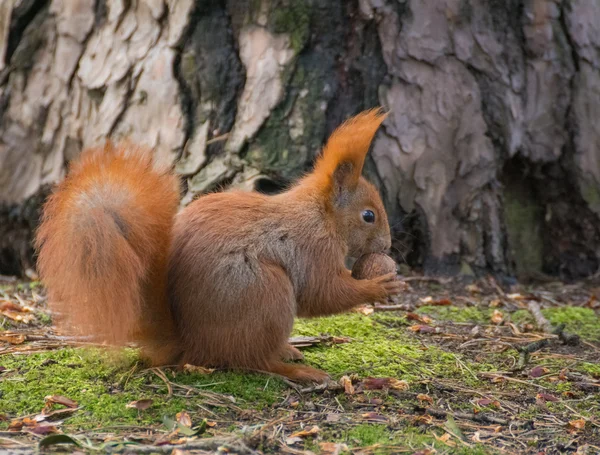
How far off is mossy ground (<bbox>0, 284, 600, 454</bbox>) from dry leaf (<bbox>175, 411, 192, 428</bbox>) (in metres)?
0.02

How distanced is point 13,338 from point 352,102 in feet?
6.06

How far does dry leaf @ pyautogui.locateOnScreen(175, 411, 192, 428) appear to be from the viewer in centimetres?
201

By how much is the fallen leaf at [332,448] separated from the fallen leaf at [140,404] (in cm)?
50

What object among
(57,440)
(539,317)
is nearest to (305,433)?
(57,440)

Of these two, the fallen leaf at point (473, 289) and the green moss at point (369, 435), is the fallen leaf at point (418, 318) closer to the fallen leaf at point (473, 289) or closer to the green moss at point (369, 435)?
the fallen leaf at point (473, 289)

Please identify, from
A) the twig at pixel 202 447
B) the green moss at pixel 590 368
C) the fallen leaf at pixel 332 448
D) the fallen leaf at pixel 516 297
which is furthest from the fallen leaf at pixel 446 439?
the fallen leaf at pixel 516 297

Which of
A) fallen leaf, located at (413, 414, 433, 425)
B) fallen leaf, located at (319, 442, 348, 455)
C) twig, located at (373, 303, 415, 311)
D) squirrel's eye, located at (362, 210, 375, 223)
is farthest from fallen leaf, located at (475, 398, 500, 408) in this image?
twig, located at (373, 303, 415, 311)

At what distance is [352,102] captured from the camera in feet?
12.3

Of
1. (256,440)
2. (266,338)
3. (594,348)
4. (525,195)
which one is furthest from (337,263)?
(525,195)

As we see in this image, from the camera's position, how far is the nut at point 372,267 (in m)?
2.74

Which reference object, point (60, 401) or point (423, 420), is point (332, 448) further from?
point (60, 401)

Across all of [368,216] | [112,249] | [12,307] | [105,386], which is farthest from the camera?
[12,307]

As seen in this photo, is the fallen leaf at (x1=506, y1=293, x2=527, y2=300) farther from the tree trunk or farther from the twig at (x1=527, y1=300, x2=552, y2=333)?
the tree trunk

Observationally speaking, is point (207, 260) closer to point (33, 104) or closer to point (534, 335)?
point (534, 335)
